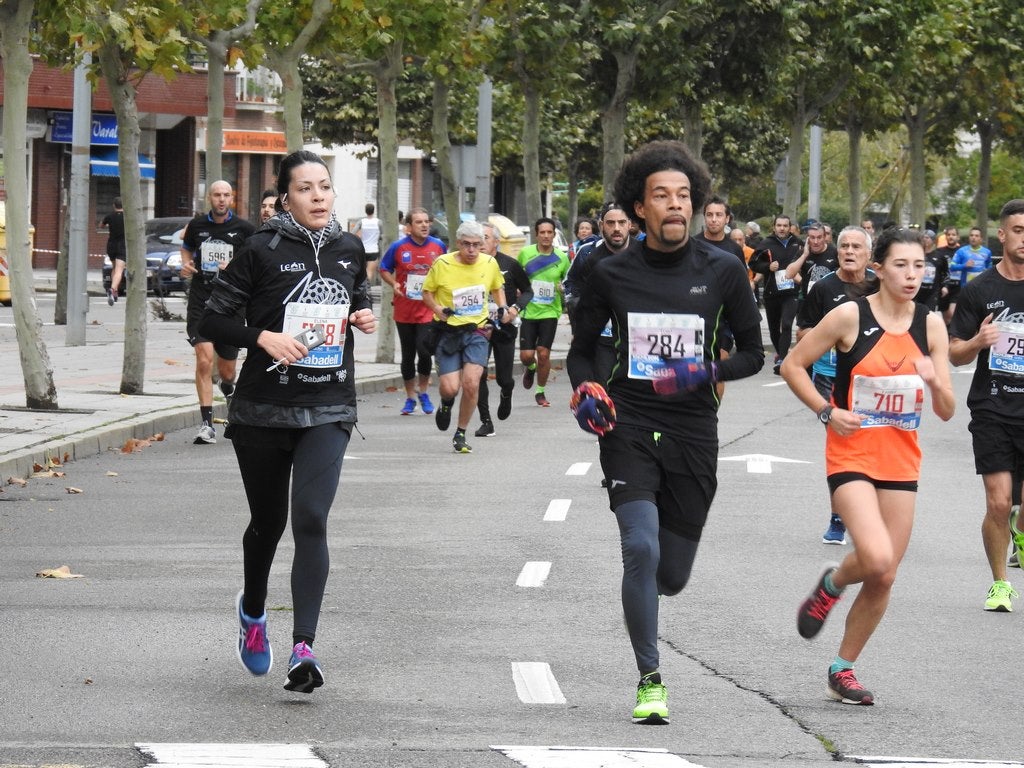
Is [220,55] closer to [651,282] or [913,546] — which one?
[913,546]

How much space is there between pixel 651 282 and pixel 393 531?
4.69 m

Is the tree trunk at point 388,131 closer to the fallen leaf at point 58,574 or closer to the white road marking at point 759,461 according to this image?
the white road marking at point 759,461

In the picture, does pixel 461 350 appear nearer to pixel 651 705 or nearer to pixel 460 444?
pixel 460 444

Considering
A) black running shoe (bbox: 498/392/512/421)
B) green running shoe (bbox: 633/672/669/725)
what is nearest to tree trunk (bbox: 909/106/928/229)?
black running shoe (bbox: 498/392/512/421)

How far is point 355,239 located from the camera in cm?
709

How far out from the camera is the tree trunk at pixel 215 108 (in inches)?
895

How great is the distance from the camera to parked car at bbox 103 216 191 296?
3875 cm

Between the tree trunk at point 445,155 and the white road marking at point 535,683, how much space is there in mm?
19927

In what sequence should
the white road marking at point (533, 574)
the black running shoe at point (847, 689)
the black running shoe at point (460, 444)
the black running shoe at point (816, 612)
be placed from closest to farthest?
the black running shoe at point (847, 689)
the black running shoe at point (816, 612)
the white road marking at point (533, 574)
the black running shoe at point (460, 444)

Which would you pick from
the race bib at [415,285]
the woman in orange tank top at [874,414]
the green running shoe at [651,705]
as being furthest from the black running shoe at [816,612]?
the race bib at [415,285]

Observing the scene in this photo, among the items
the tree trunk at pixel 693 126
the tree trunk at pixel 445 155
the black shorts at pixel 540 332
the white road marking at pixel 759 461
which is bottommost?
the white road marking at pixel 759 461

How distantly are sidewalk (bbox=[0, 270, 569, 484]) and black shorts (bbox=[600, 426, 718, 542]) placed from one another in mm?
7028

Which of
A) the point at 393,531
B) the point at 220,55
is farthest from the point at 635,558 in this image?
the point at 220,55

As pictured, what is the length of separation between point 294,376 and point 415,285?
11630 millimetres
